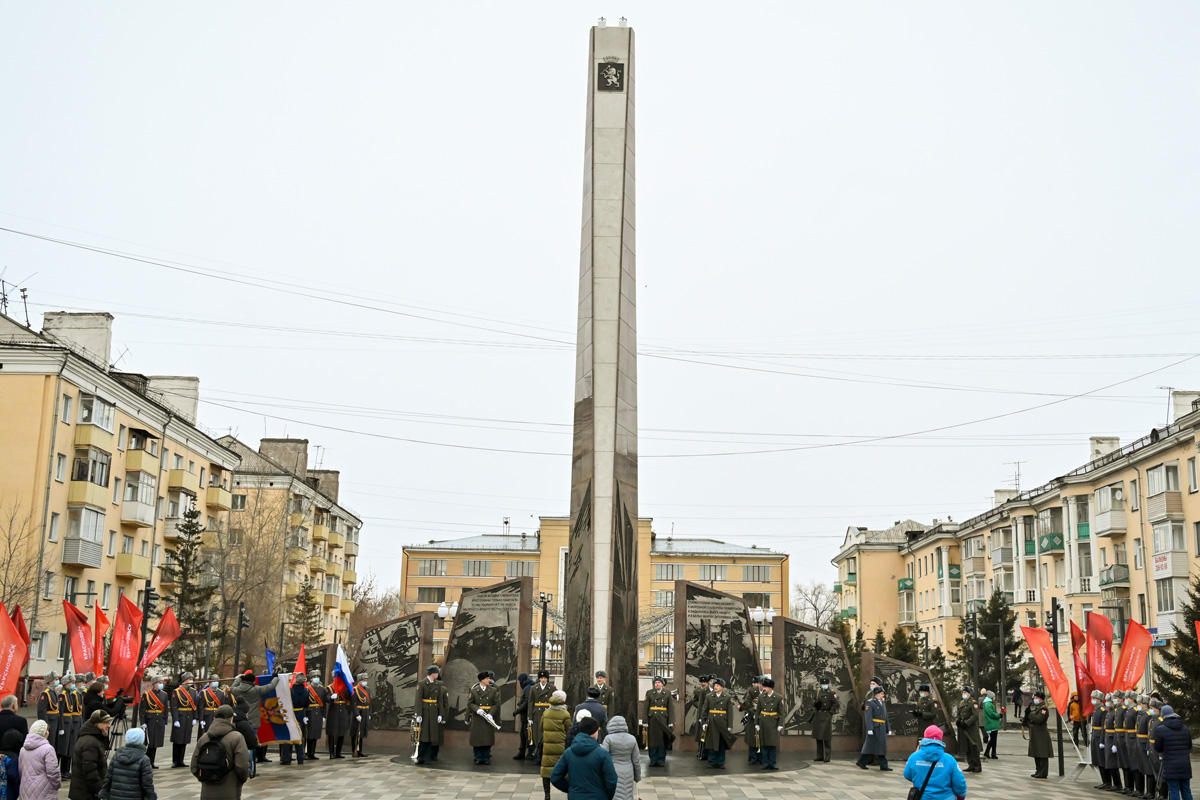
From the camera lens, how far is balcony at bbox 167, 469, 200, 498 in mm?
47844

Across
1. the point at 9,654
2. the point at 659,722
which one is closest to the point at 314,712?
the point at 659,722

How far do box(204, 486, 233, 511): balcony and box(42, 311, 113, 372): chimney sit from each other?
11.7 m

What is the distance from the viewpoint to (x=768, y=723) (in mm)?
18734

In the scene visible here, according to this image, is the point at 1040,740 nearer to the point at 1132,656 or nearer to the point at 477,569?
the point at 1132,656

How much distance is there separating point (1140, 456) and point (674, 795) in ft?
110

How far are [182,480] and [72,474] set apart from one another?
9918mm

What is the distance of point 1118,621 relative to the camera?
1769 inches

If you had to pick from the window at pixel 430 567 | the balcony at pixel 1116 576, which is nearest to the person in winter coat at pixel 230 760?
the balcony at pixel 1116 576

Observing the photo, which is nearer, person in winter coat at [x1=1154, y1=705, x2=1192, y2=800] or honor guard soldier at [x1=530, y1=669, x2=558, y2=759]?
person in winter coat at [x1=1154, y1=705, x2=1192, y2=800]

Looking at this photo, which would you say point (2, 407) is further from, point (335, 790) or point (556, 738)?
point (556, 738)

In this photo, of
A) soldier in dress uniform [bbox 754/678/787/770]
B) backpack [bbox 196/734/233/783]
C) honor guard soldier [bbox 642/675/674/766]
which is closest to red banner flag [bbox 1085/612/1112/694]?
soldier in dress uniform [bbox 754/678/787/770]

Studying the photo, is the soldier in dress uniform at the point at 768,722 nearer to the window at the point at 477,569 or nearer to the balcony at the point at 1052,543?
the balcony at the point at 1052,543

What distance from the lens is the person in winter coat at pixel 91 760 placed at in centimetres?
1033

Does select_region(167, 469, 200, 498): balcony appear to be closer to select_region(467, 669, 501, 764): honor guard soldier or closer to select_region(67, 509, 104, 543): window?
select_region(67, 509, 104, 543): window
